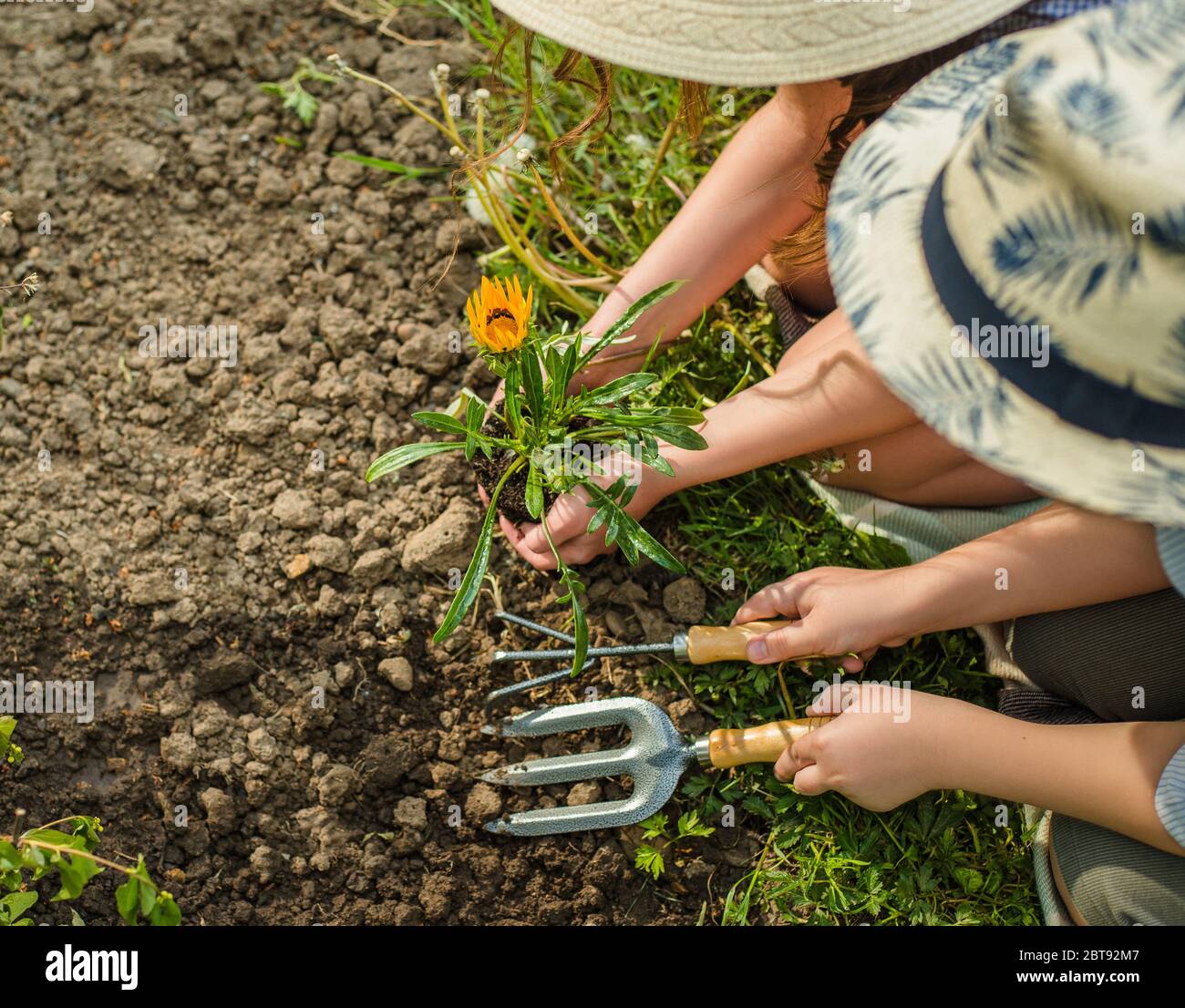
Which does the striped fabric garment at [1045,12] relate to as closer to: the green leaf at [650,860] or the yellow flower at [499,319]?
the yellow flower at [499,319]

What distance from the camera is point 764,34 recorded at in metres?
0.97

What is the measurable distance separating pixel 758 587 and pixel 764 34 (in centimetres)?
95

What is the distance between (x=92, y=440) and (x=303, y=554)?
1.42 ft

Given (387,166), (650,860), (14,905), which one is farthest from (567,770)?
(387,166)

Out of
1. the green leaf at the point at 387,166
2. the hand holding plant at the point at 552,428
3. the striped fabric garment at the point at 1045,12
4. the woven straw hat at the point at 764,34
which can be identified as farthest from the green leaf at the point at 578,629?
the green leaf at the point at 387,166

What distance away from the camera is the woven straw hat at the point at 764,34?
3.14 feet

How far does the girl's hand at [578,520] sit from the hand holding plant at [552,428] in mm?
46

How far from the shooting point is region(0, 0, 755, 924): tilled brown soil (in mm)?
1511

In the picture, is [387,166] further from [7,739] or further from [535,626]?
[7,739]

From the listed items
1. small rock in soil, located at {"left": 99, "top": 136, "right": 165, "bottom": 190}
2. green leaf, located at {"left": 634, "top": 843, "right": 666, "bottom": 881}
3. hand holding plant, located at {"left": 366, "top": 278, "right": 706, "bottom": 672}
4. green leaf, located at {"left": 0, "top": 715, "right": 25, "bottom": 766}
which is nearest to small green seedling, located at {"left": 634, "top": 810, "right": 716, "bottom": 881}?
green leaf, located at {"left": 634, "top": 843, "right": 666, "bottom": 881}

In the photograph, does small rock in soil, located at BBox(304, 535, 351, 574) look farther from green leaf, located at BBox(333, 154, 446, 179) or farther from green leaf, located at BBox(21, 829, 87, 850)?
green leaf, located at BBox(333, 154, 446, 179)

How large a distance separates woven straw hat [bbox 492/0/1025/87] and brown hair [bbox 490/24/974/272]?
18 centimetres
